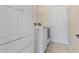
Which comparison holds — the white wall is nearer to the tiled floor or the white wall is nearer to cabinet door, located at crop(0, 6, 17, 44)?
the tiled floor

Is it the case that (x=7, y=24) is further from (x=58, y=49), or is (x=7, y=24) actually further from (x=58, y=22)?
(x=58, y=22)

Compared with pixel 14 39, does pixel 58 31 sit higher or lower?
lower

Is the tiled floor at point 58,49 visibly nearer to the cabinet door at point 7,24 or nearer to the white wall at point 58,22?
the white wall at point 58,22

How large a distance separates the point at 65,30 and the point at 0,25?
13.5 ft

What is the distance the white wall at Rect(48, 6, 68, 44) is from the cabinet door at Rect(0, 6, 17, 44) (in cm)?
369

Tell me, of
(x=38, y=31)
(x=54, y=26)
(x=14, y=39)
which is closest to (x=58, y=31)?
(x=54, y=26)

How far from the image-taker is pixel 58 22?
4.65 m

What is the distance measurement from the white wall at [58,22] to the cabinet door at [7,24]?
3.69m

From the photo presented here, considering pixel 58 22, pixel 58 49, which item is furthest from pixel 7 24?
pixel 58 22

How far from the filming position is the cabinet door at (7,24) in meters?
0.73

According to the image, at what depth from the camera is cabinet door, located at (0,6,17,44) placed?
73cm

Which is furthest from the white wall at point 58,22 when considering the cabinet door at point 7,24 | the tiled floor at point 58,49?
the cabinet door at point 7,24
